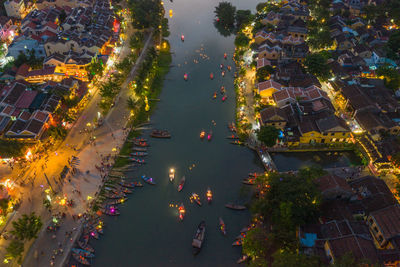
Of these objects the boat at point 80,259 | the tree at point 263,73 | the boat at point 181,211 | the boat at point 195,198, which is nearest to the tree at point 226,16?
the tree at point 263,73

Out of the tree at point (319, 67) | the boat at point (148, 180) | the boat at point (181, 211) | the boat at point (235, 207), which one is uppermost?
the tree at point (319, 67)

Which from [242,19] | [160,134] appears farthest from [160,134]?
[242,19]

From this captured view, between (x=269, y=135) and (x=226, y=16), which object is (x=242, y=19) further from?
(x=269, y=135)

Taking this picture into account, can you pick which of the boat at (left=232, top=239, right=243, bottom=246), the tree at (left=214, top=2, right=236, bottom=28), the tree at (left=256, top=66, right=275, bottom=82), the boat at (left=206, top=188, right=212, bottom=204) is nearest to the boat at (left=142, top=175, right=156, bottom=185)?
the boat at (left=206, top=188, right=212, bottom=204)

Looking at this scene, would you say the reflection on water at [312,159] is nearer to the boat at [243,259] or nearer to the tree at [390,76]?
the boat at [243,259]

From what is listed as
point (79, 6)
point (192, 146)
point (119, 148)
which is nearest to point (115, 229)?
point (119, 148)

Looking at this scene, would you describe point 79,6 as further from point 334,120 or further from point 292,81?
point 334,120
